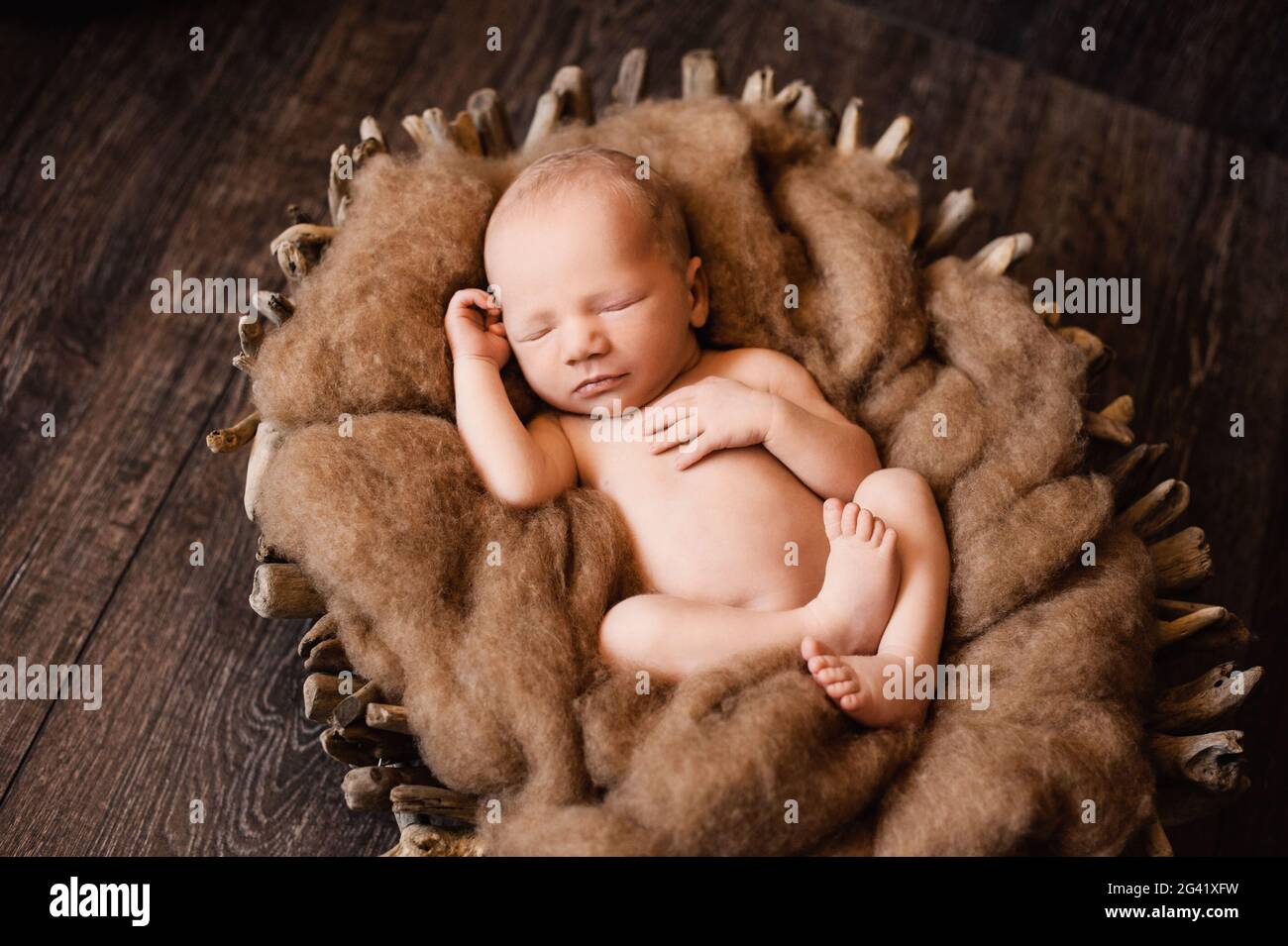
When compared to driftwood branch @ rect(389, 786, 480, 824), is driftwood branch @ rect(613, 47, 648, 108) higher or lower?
higher

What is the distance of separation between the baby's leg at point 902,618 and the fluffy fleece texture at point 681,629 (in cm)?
3

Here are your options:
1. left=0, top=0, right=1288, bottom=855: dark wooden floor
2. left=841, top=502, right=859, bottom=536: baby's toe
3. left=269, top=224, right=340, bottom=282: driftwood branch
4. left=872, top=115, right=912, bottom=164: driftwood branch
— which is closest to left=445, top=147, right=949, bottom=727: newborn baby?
left=841, top=502, right=859, bottom=536: baby's toe

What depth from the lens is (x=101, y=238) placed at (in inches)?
86.4

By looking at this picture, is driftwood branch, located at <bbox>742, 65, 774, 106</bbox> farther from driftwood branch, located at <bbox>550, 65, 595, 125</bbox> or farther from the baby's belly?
the baby's belly

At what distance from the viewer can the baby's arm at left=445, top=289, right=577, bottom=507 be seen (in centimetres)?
158

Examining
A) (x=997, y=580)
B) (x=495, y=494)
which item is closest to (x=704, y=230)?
(x=495, y=494)

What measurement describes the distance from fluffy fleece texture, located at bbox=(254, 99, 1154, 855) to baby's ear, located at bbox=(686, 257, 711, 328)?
5 centimetres

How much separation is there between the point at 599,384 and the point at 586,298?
13 cm

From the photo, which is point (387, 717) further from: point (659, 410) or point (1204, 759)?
point (1204, 759)

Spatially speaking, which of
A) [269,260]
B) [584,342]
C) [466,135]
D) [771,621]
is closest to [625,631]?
[771,621]

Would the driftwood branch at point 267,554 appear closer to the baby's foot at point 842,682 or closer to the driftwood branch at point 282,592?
the driftwood branch at point 282,592

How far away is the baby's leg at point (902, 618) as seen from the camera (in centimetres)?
140

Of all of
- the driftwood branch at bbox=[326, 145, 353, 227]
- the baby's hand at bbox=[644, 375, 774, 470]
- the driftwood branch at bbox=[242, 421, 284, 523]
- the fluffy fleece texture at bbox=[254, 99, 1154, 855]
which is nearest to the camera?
the fluffy fleece texture at bbox=[254, 99, 1154, 855]

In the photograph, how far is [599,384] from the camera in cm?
163
